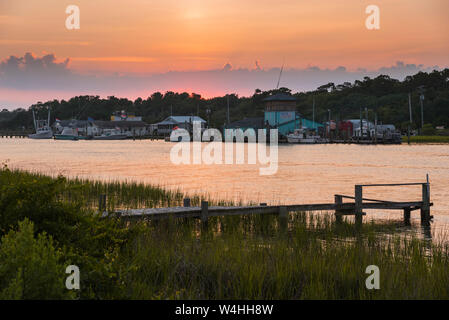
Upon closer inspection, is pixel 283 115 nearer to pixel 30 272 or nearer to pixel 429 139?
pixel 429 139

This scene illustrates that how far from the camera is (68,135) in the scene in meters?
177

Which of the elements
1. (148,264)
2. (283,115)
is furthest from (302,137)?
(148,264)

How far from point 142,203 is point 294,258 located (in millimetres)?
14845

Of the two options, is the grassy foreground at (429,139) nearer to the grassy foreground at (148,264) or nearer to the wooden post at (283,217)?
the wooden post at (283,217)

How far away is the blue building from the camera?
128250 mm

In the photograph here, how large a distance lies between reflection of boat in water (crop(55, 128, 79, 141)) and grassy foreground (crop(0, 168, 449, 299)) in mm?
168699

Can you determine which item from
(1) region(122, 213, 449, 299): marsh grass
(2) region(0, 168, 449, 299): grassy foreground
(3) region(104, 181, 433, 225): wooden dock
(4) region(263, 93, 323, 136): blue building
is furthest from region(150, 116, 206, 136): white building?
(2) region(0, 168, 449, 299): grassy foreground

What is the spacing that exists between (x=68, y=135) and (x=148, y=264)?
574 ft

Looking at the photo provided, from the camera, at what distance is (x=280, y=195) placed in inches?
1375

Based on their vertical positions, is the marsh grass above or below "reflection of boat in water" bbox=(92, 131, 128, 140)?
below

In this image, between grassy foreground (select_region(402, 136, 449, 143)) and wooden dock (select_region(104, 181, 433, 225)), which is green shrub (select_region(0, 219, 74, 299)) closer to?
wooden dock (select_region(104, 181, 433, 225))

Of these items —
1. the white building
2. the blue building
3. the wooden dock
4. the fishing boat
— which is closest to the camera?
the wooden dock

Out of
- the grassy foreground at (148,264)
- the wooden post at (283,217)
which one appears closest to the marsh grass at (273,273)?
the grassy foreground at (148,264)

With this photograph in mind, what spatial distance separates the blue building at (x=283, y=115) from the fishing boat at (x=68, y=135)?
246ft
